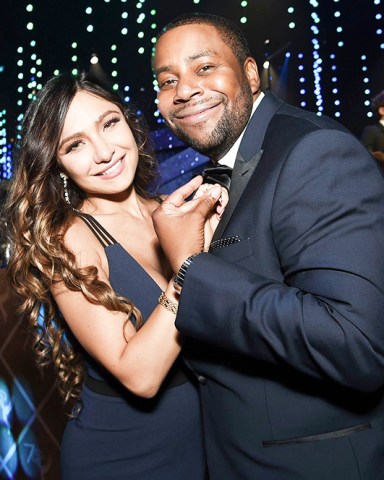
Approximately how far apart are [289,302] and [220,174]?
620mm

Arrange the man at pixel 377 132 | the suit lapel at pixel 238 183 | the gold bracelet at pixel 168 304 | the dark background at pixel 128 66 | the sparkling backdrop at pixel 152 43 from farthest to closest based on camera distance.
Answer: the sparkling backdrop at pixel 152 43, the man at pixel 377 132, the dark background at pixel 128 66, the gold bracelet at pixel 168 304, the suit lapel at pixel 238 183

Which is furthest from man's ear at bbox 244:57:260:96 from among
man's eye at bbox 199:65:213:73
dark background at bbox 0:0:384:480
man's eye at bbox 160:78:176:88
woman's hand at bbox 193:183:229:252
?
dark background at bbox 0:0:384:480

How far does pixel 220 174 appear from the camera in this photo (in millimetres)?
1477

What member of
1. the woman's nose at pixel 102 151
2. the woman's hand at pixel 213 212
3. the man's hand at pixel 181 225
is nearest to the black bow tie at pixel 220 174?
the woman's hand at pixel 213 212

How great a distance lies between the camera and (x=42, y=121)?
1803mm

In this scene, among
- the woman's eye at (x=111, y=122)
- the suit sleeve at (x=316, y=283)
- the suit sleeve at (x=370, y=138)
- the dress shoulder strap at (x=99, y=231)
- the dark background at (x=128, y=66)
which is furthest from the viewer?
the suit sleeve at (x=370, y=138)

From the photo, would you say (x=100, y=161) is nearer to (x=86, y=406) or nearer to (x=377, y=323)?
(x=86, y=406)

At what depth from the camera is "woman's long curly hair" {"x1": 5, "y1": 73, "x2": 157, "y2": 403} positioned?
5.39 feet

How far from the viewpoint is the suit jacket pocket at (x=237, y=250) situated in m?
1.16

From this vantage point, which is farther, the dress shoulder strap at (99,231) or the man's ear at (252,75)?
the dress shoulder strap at (99,231)

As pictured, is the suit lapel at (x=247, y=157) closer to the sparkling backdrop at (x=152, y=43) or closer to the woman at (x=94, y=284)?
the woman at (x=94, y=284)

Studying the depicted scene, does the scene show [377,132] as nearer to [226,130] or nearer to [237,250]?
[226,130]

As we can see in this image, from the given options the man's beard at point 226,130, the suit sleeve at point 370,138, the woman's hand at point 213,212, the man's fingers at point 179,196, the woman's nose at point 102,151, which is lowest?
the suit sleeve at point 370,138

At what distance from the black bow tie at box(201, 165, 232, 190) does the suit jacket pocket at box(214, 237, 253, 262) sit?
314 millimetres
